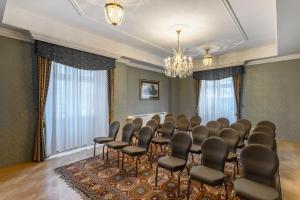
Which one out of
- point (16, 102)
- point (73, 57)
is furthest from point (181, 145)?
point (16, 102)

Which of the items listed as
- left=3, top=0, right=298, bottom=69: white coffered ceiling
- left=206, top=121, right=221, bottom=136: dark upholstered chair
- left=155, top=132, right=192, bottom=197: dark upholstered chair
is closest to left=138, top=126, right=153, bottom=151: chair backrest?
left=155, top=132, right=192, bottom=197: dark upholstered chair

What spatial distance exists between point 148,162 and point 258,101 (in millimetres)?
4620

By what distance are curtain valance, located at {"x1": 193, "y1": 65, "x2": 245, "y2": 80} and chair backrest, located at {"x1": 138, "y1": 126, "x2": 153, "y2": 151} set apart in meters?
4.47

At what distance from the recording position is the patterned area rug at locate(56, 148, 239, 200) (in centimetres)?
252

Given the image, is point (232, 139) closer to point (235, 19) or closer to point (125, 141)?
point (125, 141)

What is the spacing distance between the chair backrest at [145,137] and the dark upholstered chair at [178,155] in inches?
24.9

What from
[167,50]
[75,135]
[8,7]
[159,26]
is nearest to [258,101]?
[167,50]

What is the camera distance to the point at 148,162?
3.84 metres

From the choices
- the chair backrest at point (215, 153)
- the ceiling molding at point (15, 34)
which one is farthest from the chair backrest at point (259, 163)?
the ceiling molding at point (15, 34)

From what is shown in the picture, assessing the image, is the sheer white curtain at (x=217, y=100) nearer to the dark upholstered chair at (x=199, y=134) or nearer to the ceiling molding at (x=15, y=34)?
the dark upholstered chair at (x=199, y=134)

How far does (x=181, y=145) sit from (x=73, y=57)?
3370 millimetres

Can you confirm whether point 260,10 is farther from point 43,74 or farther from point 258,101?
point 43,74

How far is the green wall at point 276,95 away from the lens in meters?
5.44

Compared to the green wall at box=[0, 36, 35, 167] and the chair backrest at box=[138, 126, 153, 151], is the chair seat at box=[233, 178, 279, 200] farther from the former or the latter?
the green wall at box=[0, 36, 35, 167]
